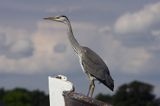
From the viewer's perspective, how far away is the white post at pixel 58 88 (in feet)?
31.2

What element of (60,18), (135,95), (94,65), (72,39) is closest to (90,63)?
(94,65)

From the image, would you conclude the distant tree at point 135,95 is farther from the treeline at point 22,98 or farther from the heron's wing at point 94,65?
the heron's wing at point 94,65

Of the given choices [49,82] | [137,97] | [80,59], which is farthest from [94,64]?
[137,97]

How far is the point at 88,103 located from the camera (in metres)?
9.23

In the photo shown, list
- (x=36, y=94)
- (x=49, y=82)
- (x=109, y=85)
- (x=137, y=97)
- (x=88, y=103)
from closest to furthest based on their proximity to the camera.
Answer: (x=88, y=103)
(x=49, y=82)
(x=109, y=85)
(x=137, y=97)
(x=36, y=94)

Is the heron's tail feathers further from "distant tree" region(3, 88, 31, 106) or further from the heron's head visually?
"distant tree" region(3, 88, 31, 106)

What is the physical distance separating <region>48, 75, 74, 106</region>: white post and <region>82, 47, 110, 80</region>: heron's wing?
26.6 feet

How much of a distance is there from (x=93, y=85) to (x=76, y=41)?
107 cm

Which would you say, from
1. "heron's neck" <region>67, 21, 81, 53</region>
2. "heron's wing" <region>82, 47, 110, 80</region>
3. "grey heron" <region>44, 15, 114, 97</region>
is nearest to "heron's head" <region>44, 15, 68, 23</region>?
"grey heron" <region>44, 15, 114, 97</region>

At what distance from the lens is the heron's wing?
59.6 feet

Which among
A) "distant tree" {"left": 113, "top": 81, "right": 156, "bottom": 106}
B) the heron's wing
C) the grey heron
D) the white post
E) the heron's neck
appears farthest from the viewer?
"distant tree" {"left": 113, "top": 81, "right": 156, "bottom": 106}

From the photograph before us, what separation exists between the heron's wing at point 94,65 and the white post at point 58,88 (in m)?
8.10

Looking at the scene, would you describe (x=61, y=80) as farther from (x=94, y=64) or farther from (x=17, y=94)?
(x=17, y=94)

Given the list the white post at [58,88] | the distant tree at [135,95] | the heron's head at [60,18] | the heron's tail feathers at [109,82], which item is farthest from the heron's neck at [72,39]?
the distant tree at [135,95]
